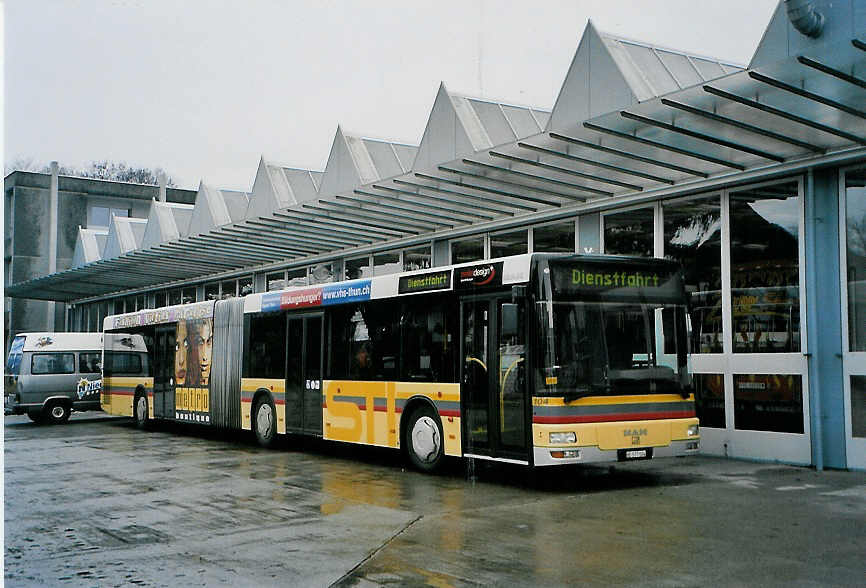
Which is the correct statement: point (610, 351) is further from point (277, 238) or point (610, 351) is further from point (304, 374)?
point (277, 238)

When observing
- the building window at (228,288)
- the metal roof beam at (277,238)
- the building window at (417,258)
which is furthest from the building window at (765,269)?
the building window at (228,288)

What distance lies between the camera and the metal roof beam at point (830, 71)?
9672mm

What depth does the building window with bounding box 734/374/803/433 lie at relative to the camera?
1364 centimetres

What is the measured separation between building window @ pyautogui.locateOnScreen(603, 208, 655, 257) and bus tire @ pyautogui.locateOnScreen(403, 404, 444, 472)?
5380 millimetres

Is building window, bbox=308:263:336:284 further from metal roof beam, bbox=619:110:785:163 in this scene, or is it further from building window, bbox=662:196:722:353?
metal roof beam, bbox=619:110:785:163

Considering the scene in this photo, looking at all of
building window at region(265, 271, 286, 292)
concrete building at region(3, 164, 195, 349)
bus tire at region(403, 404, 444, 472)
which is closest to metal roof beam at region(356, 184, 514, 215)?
bus tire at region(403, 404, 444, 472)

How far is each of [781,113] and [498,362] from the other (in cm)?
462

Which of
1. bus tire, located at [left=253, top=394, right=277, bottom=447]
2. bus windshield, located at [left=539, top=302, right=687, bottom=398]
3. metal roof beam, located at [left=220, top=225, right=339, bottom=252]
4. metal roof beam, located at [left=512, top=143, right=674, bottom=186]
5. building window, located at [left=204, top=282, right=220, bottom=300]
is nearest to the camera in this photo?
bus windshield, located at [left=539, top=302, right=687, bottom=398]

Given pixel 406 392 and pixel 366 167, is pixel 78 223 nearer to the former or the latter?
pixel 366 167

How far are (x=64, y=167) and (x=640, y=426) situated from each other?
157 ft

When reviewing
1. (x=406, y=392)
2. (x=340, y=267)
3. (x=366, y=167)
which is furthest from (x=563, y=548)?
(x=340, y=267)

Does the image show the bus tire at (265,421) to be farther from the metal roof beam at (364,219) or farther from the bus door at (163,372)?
the metal roof beam at (364,219)

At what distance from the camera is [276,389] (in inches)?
695

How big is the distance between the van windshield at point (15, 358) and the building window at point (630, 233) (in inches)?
658
